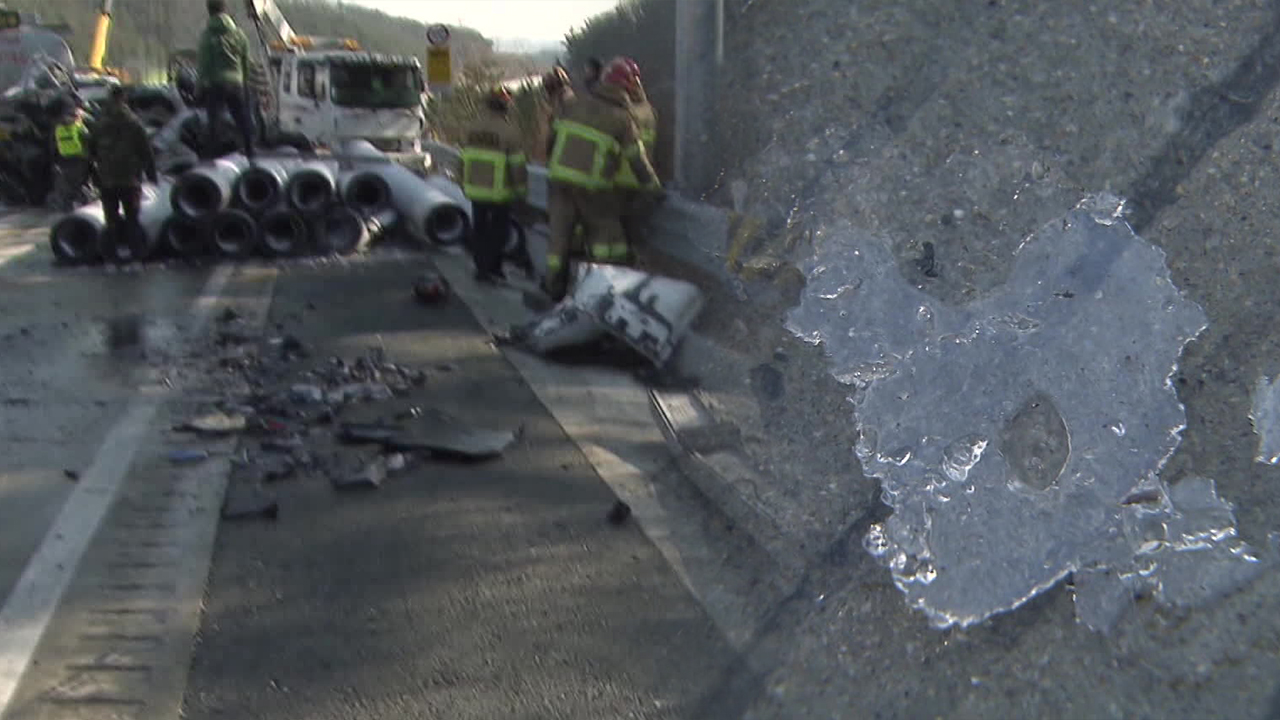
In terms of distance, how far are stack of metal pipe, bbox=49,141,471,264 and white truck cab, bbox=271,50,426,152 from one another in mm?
5459

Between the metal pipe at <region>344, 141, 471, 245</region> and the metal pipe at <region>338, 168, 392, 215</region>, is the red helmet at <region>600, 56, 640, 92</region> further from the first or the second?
the metal pipe at <region>338, 168, 392, 215</region>

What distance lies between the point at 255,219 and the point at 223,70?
469 centimetres

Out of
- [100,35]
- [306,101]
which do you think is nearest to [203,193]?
[306,101]

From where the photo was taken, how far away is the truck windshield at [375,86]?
2036 centimetres

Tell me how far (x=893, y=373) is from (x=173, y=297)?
818cm

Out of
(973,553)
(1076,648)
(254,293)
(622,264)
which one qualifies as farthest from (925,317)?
(254,293)

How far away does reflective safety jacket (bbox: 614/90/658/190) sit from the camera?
8.64 meters

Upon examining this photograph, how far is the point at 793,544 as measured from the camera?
5.06 meters

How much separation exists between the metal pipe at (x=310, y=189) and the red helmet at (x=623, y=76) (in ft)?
19.8

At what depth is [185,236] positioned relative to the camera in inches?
543

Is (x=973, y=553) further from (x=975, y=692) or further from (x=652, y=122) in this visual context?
(x=652, y=122)

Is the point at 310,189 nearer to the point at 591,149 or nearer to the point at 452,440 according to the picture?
the point at 591,149

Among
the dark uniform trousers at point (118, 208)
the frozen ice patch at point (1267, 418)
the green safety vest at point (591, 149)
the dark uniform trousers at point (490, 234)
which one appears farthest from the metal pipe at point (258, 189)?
the frozen ice patch at point (1267, 418)

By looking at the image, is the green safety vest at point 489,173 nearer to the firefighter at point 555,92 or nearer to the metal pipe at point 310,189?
the firefighter at point 555,92
